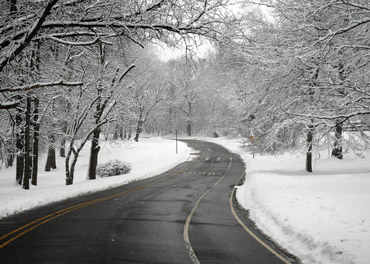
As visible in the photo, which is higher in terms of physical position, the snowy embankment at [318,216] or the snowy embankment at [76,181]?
the snowy embankment at [318,216]

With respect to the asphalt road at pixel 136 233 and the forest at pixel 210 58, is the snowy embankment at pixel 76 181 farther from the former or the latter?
the forest at pixel 210 58

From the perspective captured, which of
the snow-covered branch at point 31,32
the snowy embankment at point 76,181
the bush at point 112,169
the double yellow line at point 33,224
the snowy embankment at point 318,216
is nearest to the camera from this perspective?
the snow-covered branch at point 31,32

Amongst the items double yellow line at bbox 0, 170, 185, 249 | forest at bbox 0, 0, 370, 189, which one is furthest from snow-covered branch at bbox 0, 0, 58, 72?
double yellow line at bbox 0, 170, 185, 249

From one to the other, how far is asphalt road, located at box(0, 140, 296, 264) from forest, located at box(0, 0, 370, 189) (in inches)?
108

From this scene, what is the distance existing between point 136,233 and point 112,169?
1560 centimetres

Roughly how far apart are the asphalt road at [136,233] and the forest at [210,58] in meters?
2.75

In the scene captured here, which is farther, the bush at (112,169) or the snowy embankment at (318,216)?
the bush at (112,169)

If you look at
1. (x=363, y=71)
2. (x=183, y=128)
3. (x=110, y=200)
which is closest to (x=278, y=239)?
(x=363, y=71)

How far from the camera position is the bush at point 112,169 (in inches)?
879

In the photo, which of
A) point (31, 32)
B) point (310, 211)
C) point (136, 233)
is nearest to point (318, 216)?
point (310, 211)

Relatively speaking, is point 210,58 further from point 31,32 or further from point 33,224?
point 33,224

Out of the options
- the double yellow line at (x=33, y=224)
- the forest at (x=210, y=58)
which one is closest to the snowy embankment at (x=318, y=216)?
the forest at (x=210, y=58)

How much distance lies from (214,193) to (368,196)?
24.2ft

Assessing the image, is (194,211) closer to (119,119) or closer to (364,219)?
(364,219)
